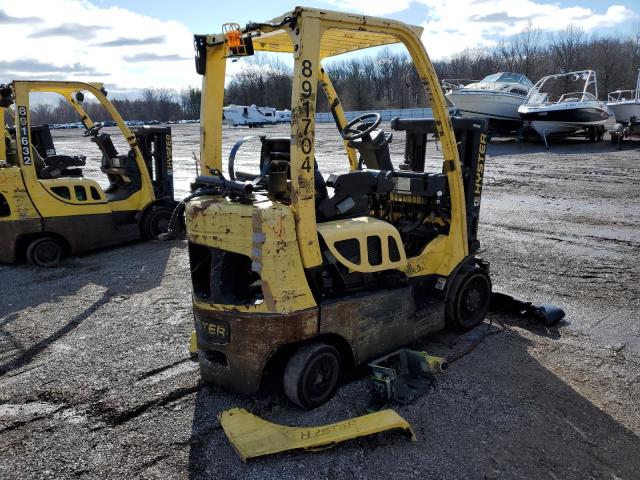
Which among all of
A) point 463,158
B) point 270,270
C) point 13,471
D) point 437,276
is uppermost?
point 463,158

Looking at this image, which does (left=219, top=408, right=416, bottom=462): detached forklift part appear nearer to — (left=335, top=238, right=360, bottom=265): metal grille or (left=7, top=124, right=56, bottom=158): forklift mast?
(left=335, top=238, right=360, bottom=265): metal grille

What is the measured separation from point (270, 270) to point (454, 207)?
204 centimetres

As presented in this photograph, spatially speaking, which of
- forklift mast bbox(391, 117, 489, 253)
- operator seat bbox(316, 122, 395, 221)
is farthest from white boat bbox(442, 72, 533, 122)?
operator seat bbox(316, 122, 395, 221)

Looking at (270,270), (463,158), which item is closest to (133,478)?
(270,270)

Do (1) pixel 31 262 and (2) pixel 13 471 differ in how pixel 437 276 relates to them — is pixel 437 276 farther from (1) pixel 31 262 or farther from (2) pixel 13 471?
(1) pixel 31 262

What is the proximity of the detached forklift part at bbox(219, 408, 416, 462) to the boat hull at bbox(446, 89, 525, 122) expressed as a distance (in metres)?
23.7

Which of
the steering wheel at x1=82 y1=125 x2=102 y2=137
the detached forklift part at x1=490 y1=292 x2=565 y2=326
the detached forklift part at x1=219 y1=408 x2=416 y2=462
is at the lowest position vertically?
the detached forklift part at x1=219 y1=408 x2=416 y2=462

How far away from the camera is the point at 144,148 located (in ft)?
32.3

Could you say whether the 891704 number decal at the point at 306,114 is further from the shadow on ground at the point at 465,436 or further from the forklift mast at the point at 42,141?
the forklift mast at the point at 42,141

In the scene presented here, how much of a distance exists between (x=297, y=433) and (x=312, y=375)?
0.44m

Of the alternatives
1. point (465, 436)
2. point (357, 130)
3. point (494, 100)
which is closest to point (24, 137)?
point (357, 130)

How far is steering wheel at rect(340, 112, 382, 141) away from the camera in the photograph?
4.70 meters

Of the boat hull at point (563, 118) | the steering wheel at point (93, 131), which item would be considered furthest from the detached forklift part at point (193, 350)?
the boat hull at point (563, 118)

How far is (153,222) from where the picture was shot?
9.33 metres
